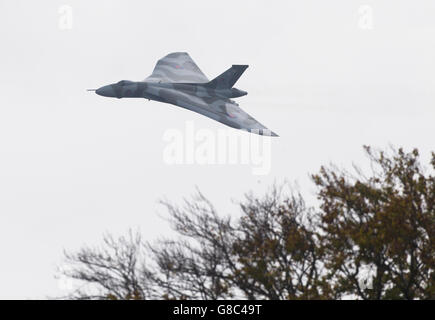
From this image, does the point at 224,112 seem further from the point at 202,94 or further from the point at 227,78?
the point at 227,78

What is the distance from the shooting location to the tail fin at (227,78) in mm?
63250

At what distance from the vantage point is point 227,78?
208 ft

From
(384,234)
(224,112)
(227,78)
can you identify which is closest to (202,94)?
(227,78)

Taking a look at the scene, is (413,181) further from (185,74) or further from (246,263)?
(185,74)

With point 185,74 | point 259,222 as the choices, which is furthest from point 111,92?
point 259,222

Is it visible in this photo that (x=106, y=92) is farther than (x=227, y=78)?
No

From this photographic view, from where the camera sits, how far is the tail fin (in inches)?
2490

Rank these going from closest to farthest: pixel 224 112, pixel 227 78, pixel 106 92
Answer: pixel 224 112 → pixel 106 92 → pixel 227 78

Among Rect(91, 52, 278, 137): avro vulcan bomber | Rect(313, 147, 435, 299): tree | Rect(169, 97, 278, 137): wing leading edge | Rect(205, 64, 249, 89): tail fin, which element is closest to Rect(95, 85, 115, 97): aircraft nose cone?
Rect(91, 52, 278, 137): avro vulcan bomber

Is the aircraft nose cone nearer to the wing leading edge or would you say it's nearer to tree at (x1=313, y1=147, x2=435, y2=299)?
the wing leading edge

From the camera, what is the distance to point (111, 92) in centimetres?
6306

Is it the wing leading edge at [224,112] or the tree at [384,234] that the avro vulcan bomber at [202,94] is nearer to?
the wing leading edge at [224,112]
